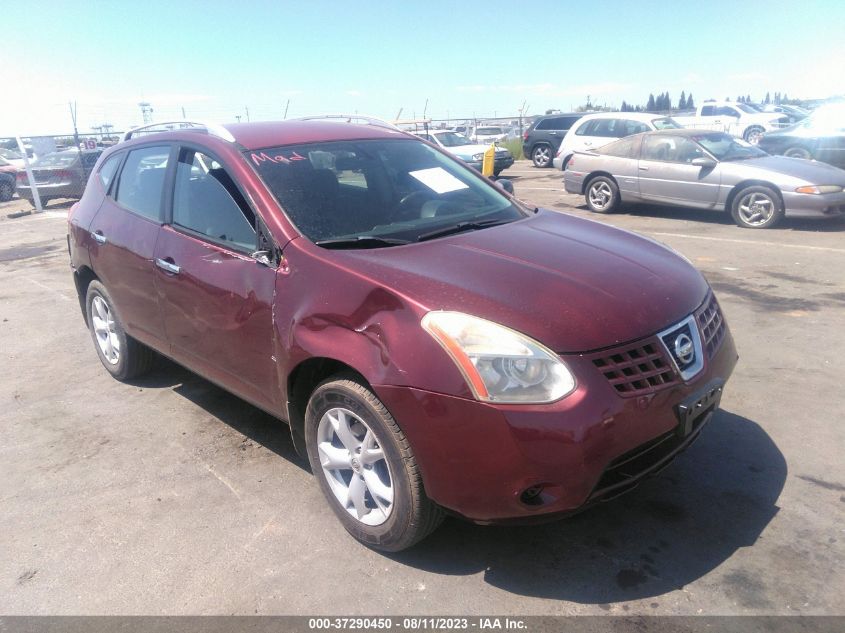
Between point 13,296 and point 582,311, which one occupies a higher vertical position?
point 582,311

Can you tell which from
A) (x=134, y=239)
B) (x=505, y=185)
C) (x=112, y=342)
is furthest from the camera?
(x=112, y=342)

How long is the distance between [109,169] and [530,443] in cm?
388

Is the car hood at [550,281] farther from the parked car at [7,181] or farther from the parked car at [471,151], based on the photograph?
the parked car at [7,181]

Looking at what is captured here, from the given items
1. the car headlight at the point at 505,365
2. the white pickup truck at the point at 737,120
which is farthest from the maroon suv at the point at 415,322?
the white pickup truck at the point at 737,120

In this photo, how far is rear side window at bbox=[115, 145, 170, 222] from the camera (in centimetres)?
402

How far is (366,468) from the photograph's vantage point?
2.73 m

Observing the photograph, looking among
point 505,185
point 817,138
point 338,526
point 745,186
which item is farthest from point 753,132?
point 338,526

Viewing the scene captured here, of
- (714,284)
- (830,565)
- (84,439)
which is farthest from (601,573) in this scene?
(714,284)

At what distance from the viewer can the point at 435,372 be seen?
7.69 ft

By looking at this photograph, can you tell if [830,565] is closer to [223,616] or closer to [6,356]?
[223,616]

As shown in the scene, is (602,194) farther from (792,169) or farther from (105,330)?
(105,330)

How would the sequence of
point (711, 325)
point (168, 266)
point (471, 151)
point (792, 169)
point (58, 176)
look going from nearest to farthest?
point (711, 325) < point (168, 266) < point (792, 169) < point (58, 176) < point (471, 151)

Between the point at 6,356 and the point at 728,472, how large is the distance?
5.69 metres

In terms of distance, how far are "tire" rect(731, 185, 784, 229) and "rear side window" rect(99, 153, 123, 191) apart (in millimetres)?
8561
